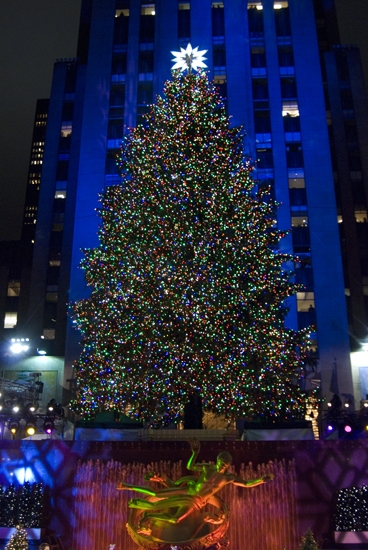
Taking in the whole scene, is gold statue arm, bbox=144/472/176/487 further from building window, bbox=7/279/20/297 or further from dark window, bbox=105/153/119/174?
building window, bbox=7/279/20/297

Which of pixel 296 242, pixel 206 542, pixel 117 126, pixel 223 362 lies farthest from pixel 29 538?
pixel 117 126

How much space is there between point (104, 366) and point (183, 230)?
250 inches

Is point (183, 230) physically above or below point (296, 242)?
below

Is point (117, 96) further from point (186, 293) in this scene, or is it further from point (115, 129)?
point (186, 293)

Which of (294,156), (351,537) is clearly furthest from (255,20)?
(351,537)

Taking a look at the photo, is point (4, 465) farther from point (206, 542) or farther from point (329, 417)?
point (329, 417)

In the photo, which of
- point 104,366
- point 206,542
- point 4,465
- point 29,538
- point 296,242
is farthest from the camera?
point 296,242

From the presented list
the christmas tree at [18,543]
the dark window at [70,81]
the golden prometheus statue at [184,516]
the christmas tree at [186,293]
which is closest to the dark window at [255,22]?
the dark window at [70,81]

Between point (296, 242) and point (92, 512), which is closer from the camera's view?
point (92, 512)

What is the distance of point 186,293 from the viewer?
2117 cm

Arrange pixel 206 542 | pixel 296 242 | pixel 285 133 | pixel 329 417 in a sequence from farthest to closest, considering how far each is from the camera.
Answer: pixel 285 133, pixel 296 242, pixel 329 417, pixel 206 542

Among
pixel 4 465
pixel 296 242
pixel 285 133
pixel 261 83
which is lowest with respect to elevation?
pixel 4 465

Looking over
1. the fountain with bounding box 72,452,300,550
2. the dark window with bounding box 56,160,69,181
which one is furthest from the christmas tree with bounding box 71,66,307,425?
the dark window with bounding box 56,160,69,181

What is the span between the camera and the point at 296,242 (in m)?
37.2
